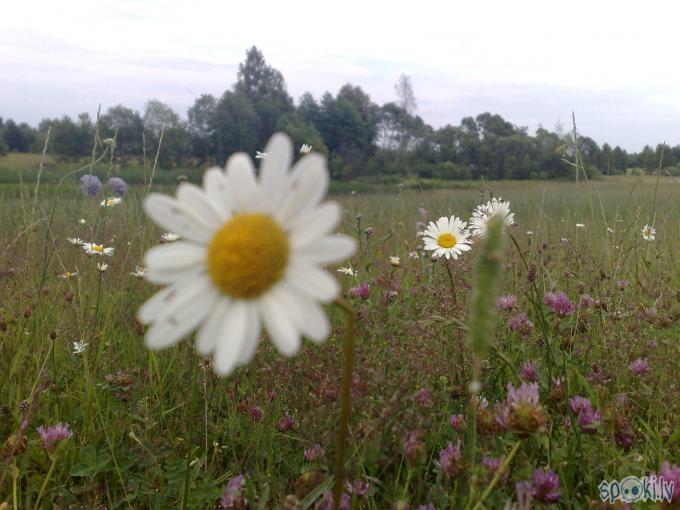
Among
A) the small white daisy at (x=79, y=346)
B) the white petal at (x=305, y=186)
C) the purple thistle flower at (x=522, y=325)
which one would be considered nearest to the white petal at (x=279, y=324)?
the white petal at (x=305, y=186)

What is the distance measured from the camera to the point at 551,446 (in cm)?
141

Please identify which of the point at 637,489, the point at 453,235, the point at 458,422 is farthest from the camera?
the point at 453,235

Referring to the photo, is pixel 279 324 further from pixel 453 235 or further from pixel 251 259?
pixel 453 235

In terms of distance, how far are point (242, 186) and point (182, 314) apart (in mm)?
180

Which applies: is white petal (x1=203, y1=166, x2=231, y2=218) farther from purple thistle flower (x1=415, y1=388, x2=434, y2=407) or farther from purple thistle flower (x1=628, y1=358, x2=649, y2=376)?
purple thistle flower (x1=628, y1=358, x2=649, y2=376)

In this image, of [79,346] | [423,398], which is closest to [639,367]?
[423,398]

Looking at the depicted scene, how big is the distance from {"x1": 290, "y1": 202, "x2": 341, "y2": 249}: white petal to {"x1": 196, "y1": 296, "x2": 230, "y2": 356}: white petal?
0.12m

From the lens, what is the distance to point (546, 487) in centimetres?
122

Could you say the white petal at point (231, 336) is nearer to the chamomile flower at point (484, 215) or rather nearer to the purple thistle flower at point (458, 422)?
the purple thistle flower at point (458, 422)

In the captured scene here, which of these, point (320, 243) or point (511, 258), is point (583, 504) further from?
point (511, 258)

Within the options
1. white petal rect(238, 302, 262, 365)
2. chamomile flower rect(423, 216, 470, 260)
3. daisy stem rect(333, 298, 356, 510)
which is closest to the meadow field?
chamomile flower rect(423, 216, 470, 260)

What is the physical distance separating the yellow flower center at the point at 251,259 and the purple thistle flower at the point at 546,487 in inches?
35.7

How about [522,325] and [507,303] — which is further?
Answer: [507,303]

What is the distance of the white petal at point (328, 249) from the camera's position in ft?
1.99
